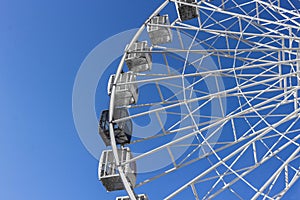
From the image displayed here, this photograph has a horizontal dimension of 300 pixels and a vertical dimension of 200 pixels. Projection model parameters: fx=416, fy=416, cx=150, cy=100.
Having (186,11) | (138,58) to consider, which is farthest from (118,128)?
(186,11)

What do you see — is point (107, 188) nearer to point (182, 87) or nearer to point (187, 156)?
point (187, 156)

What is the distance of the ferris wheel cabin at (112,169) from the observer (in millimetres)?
11484

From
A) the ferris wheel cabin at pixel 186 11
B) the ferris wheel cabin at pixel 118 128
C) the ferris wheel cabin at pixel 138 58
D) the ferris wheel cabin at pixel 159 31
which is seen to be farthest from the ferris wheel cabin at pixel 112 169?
the ferris wheel cabin at pixel 186 11

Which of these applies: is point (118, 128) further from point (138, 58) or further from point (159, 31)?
point (159, 31)

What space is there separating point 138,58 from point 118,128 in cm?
290

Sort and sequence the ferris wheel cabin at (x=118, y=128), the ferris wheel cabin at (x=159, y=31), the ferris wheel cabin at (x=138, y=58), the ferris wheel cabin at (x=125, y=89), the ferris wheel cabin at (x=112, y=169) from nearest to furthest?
the ferris wheel cabin at (x=112, y=169), the ferris wheel cabin at (x=118, y=128), the ferris wheel cabin at (x=125, y=89), the ferris wheel cabin at (x=138, y=58), the ferris wheel cabin at (x=159, y=31)

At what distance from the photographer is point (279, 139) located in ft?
40.6

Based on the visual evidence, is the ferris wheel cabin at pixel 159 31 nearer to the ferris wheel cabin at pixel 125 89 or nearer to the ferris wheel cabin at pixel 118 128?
the ferris wheel cabin at pixel 125 89

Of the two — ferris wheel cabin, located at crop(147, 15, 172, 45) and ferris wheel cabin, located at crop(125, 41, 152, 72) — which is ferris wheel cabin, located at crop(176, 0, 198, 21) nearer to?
ferris wheel cabin, located at crop(147, 15, 172, 45)

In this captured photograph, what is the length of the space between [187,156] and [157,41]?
16.9 ft

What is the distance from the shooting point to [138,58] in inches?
546

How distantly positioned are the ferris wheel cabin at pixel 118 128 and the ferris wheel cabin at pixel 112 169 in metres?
0.37

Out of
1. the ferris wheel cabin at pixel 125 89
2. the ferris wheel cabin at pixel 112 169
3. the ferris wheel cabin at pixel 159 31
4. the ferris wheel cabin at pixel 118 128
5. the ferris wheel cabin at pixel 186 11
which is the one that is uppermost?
the ferris wheel cabin at pixel 186 11

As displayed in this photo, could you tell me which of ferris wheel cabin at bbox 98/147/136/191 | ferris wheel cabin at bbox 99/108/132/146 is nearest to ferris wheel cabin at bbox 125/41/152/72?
ferris wheel cabin at bbox 99/108/132/146
